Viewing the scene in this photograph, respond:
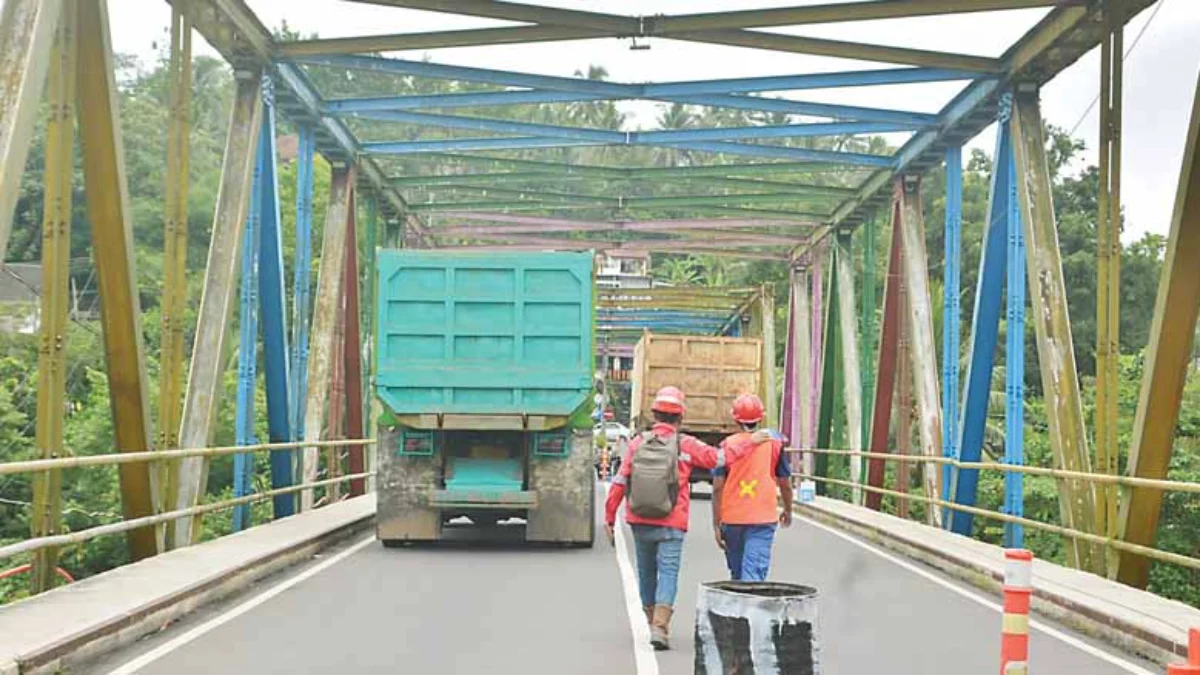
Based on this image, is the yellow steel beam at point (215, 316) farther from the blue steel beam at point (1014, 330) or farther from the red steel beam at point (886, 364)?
the red steel beam at point (886, 364)

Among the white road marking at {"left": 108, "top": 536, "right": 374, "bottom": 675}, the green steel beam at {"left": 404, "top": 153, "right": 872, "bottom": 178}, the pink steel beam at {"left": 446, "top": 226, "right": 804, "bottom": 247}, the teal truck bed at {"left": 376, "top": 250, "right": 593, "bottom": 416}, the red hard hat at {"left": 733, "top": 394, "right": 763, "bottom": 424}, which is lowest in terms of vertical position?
the white road marking at {"left": 108, "top": 536, "right": 374, "bottom": 675}

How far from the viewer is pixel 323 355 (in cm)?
2117

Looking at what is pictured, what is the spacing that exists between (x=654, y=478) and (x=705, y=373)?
18.6 m

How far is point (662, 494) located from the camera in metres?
9.00

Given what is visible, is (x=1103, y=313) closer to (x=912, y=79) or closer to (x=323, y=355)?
(x=912, y=79)

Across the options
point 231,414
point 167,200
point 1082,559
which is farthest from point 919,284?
point 231,414

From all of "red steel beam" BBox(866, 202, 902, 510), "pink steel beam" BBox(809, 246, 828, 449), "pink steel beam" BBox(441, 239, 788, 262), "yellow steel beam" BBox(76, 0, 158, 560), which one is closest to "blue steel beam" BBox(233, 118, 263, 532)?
"yellow steel beam" BBox(76, 0, 158, 560)

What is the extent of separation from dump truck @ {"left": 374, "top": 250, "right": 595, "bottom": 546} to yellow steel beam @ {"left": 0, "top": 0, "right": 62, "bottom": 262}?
6.43 metres

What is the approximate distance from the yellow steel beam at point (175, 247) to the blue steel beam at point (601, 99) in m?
5.83

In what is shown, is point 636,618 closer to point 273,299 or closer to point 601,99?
point 273,299

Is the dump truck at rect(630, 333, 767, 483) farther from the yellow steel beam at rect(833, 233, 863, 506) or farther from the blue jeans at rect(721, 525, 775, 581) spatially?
the blue jeans at rect(721, 525, 775, 581)

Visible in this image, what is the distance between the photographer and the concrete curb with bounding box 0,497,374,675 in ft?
24.7

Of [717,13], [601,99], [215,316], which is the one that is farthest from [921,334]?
[215,316]

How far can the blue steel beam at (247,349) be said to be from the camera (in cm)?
1634
